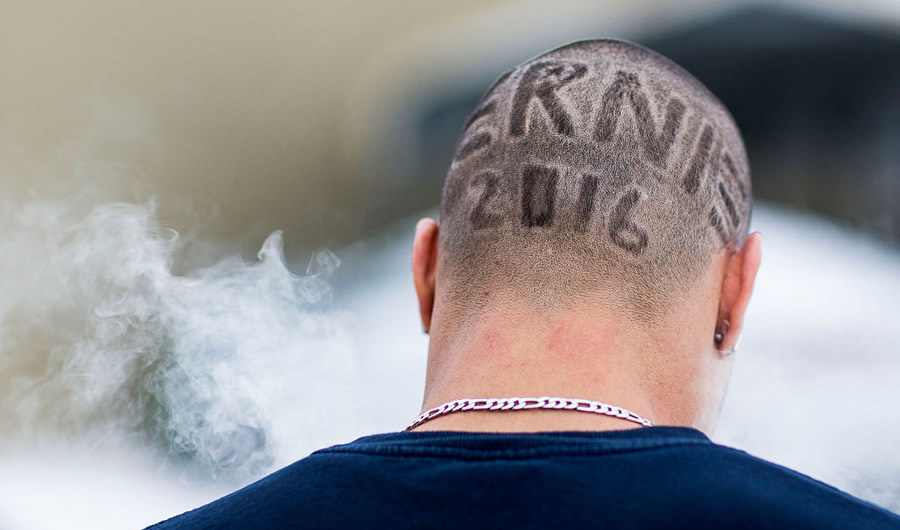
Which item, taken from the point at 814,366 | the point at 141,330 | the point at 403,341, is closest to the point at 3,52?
the point at 403,341

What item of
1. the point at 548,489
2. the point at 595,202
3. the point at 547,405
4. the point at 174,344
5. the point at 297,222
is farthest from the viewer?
the point at 297,222

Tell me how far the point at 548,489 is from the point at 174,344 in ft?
4.62

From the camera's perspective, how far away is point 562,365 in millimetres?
1290

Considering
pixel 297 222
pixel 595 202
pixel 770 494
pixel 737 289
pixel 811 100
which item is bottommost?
pixel 770 494

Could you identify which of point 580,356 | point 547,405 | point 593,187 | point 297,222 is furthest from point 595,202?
point 297,222

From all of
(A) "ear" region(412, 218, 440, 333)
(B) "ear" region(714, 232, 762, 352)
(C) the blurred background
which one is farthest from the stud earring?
(C) the blurred background

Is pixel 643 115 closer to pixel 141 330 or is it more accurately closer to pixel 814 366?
pixel 141 330

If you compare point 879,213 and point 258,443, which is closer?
point 258,443

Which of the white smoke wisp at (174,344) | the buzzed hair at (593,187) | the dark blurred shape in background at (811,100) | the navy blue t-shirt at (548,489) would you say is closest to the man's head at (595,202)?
the buzzed hair at (593,187)

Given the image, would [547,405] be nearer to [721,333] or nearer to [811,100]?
[721,333]

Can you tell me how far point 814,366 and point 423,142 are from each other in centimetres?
522

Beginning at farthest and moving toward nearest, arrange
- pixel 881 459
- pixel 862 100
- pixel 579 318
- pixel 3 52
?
pixel 3 52 → pixel 862 100 → pixel 881 459 → pixel 579 318

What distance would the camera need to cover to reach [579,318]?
1.35 meters

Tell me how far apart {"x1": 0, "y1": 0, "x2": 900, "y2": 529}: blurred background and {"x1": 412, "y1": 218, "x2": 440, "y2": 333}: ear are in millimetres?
600
